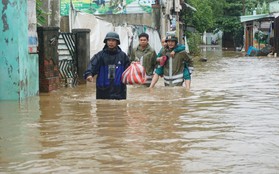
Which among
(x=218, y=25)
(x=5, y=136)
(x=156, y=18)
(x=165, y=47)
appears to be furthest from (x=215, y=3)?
(x=5, y=136)

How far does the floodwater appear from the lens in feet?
16.1

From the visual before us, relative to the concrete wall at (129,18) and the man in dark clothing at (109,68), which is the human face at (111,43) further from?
the concrete wall at (129,18)

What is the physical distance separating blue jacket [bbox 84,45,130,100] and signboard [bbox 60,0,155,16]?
15826 millimetres

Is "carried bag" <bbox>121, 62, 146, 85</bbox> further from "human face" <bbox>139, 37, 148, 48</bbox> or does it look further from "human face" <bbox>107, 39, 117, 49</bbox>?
"human face" <bbox>139, 37, 148, 48</bbox>

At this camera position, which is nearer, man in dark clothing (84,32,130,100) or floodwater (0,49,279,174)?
floodwater (0,49,279,174)

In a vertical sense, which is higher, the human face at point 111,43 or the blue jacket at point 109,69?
the human face at point 111,43

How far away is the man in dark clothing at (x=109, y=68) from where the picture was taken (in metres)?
8.82

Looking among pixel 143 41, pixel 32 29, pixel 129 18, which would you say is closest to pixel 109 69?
pixel 32 29

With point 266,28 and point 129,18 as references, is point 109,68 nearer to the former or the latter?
point 129,18

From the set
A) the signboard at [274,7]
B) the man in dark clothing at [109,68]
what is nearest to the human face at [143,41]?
the man in dark clothing at [109,68]

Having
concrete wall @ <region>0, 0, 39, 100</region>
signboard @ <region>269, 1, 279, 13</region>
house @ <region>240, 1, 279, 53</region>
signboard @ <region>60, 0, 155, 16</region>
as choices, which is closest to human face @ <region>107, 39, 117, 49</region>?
concrete wall @ <region>0, 0, 39, 100</region>

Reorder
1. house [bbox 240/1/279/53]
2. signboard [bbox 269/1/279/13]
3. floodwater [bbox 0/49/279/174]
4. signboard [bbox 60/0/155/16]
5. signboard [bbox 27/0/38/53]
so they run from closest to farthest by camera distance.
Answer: floodwater [bbox 0/49/279/174], signboard [bbox 27/0/38/53], signboard [bbox 60/0/155/16], house [bbox 240/1/279/53], signboard [bbox 269/1/279/13]

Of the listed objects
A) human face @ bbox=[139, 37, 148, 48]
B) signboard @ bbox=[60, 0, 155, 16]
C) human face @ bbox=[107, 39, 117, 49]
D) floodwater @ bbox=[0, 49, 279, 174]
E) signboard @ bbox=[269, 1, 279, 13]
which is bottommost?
floodwater @ bbox=[0, 49, 279, 174]

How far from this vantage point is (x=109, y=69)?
8.87 meters
